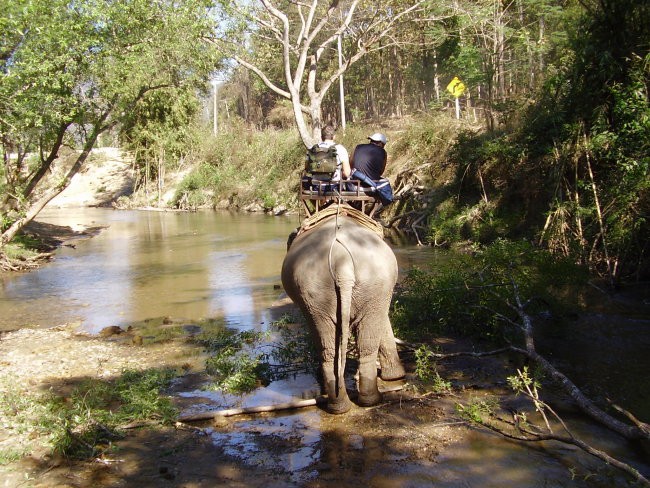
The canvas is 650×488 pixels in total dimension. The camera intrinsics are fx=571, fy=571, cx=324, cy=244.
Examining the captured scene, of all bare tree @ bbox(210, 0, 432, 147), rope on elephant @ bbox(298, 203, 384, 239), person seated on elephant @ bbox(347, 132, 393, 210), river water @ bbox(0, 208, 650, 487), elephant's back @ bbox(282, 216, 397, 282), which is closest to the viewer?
river water @ bbox(0, 208, 650, 487)

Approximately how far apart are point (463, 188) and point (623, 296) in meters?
7.85

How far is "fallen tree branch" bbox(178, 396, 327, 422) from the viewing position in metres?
5.41

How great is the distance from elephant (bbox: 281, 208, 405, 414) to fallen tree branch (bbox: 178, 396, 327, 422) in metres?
0.18

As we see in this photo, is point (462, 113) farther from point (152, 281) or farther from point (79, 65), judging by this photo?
point (152, 281)

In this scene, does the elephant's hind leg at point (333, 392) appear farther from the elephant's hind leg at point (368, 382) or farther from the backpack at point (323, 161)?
the backpack at point (323, 161)

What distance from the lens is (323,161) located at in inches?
259

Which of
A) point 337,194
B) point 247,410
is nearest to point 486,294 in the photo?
point 337,194

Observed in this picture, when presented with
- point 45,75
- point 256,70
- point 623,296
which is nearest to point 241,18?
point 256,70

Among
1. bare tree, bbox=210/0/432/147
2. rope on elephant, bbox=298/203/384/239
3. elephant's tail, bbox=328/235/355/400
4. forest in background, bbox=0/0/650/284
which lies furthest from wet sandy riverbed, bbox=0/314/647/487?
bare tree, bbox=210/0/432/147

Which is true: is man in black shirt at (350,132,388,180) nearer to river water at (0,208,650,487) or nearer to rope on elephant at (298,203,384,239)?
rope on elephant at (298,203,384,239)

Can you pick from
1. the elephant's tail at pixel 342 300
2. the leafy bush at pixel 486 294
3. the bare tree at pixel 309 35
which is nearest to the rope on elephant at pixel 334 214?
the elephant's tail at pixel 342 300

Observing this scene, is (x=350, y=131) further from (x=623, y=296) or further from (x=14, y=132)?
(x=623, y=296)

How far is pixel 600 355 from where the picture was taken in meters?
6.77

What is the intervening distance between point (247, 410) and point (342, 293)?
1584 millimetres
